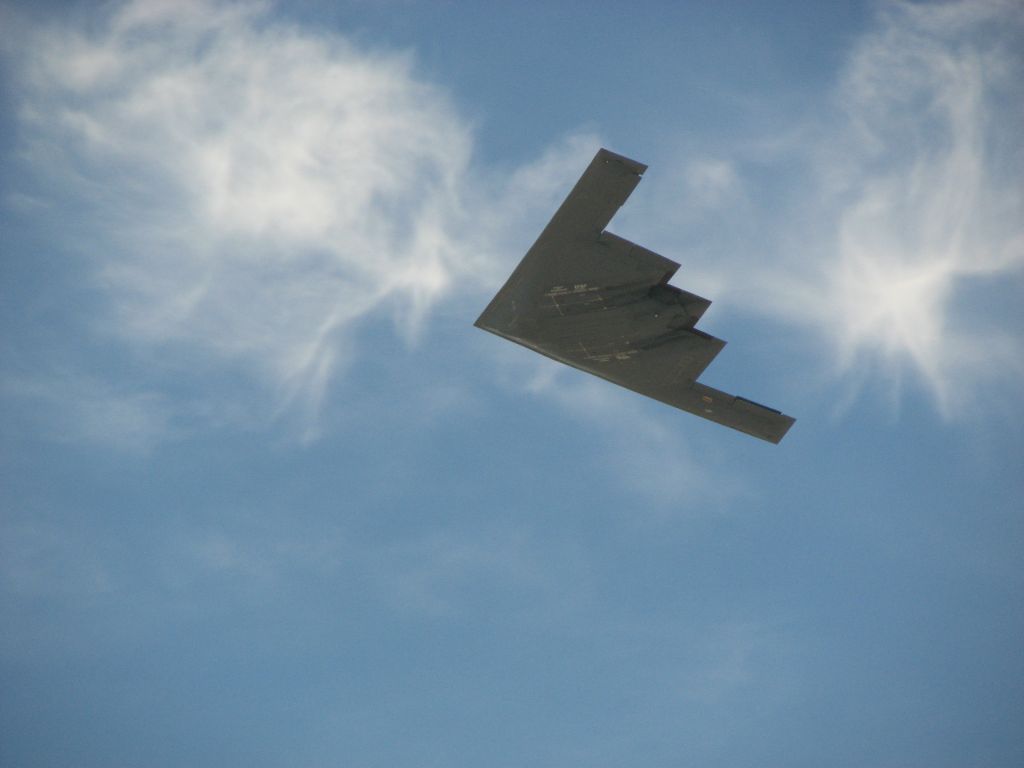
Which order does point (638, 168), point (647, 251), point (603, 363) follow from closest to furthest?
point (638, 168)
point (647, 251)
point (603, 363)

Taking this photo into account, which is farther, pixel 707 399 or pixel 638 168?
pixel 707 399

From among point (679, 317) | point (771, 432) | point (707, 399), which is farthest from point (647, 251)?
point (771, 432)

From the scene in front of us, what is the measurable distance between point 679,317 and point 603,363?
2000 mm

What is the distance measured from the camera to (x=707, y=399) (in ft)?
70.5

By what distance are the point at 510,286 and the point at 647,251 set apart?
114 inches

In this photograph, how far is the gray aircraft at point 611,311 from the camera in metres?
18.1

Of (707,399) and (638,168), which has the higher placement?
(638,168)

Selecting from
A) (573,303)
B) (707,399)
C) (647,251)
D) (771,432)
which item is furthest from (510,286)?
(771,432)

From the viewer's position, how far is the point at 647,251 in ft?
62.4

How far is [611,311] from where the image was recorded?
1978cm

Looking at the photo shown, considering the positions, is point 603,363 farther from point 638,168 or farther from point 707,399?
point 638,168

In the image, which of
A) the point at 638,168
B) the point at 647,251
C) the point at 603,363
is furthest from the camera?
the point at 603,363

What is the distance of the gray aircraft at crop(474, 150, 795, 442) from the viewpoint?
18.1 metres

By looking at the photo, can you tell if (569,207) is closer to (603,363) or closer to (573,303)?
(573,303)
